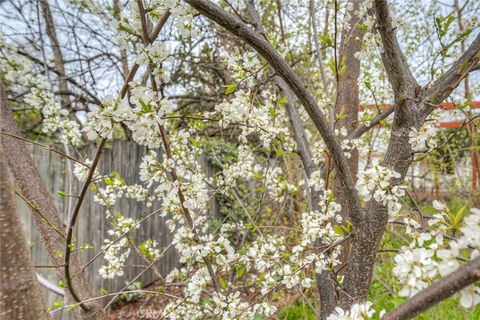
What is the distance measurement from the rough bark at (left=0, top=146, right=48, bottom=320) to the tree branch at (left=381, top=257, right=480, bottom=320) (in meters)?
0.60

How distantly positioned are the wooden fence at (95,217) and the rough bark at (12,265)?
7.31 ft

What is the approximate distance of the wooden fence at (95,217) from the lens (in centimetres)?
311

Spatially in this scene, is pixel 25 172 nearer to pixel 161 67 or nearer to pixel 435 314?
pixel 161 67

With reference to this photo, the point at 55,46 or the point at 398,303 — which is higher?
the point at 55,46

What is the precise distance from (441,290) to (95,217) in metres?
3.56

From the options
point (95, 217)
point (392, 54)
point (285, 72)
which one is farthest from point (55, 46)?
point (392, 54)

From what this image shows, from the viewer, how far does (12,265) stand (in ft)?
1.70

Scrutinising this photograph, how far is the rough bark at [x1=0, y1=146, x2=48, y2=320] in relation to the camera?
51cm

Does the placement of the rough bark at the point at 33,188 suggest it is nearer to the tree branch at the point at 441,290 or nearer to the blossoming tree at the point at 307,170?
the blossoming tree at the point at 307,170

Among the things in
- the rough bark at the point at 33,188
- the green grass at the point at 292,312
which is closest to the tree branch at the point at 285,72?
the rough bark at the point at 33,188

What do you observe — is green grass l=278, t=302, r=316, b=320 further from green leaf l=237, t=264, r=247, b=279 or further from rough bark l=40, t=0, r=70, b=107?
rough bark l=40, t=0, r=70, b=107

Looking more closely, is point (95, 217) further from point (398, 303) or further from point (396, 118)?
point (396, 118)

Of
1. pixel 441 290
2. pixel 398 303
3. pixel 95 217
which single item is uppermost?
pixel 441 290

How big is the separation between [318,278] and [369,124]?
828 millimetres
